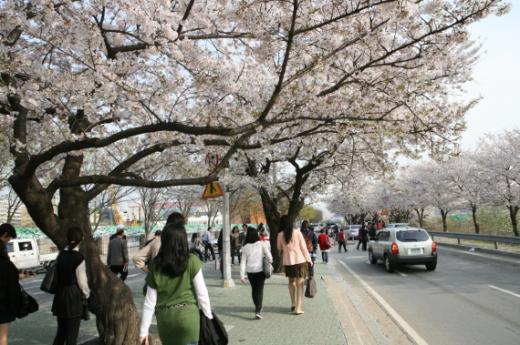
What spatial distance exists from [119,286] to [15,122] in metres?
2.83

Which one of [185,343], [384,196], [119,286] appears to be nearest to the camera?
[185,343]

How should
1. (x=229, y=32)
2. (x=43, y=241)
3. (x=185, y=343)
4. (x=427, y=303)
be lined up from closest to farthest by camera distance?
(x=185, y=343) < (x=229, y=32) < (x=427, y=303) < (x=43, y=241)

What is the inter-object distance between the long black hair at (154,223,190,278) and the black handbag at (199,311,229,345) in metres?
0.44

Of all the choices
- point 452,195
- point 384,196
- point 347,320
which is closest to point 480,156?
point 452,195

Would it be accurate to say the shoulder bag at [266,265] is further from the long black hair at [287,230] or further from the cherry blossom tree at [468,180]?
the cherry blossom tree at [468,180]

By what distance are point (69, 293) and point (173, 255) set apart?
92.1 inches

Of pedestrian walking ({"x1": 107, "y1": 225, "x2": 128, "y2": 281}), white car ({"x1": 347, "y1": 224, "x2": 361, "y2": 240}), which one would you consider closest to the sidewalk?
pedestrian walking ({"x1": 107, "y1": 225, "x2": 128, "y2": 281})

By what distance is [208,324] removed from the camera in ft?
11.4

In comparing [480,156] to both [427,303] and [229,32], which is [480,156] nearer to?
[427,303]

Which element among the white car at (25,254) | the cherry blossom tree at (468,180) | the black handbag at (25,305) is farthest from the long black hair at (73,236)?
the cherry blossom tree at (468,180)

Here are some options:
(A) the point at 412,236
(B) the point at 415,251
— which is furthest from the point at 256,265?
(A) the point at 412,236

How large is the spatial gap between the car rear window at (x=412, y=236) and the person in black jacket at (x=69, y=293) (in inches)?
493

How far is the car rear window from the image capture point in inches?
598

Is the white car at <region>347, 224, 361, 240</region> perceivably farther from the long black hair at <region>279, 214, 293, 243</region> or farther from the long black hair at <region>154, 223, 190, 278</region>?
the long black hair at <region>154, 223, 190, 278</region>
